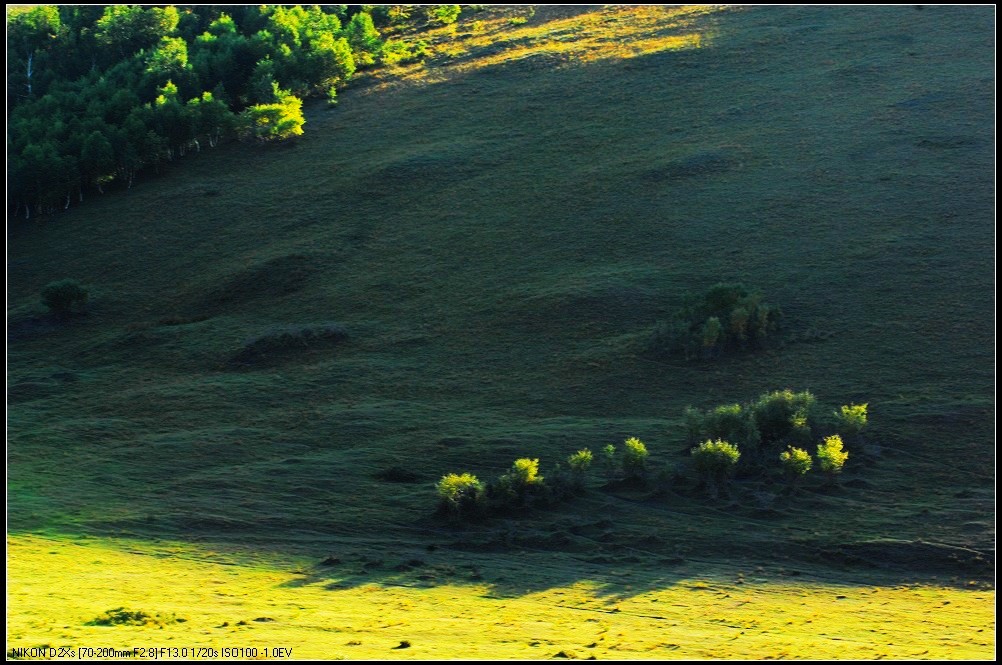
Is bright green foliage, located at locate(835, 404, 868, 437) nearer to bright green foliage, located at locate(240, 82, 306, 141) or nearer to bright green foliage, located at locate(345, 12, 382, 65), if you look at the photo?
bright green foliage, located at locate(240, 82, 306, 141)

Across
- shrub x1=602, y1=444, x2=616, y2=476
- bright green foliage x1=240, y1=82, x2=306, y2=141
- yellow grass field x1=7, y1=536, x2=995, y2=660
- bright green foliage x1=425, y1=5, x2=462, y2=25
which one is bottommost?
shrub x1=602, y1=444, x2=616, y2=476

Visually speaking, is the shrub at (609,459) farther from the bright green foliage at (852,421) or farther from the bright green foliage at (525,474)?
the bright green foliage at (852,421)

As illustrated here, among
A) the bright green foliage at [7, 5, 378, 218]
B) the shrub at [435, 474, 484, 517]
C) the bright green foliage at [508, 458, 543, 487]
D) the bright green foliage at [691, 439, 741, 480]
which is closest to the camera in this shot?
the shrub at [435, 474, 484, 517]

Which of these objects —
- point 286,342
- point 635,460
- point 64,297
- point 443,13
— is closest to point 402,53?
point 443,13

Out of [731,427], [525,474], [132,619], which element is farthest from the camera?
[731,427]

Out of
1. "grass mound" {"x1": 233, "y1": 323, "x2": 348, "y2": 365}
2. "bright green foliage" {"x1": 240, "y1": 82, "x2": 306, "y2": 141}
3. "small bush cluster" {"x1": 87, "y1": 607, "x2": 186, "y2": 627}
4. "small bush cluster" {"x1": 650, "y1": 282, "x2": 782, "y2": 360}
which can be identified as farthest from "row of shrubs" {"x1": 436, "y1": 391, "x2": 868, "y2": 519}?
"bright green foliage" {"x1": 240, "y1": 82, "x2": 306, "y2": 141}

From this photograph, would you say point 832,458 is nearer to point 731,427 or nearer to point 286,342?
point 731,427
